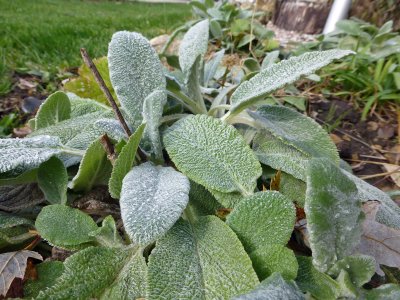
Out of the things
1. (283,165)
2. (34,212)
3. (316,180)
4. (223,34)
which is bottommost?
(223,34)

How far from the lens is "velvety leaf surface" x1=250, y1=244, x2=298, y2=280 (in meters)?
0.57

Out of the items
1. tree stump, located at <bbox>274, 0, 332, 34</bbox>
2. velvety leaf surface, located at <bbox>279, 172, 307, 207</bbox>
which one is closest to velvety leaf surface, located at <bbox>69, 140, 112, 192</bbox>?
velvety leaf surface, located at <bbox>279, 172, 307, 207</bbox>

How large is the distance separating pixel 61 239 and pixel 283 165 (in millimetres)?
425

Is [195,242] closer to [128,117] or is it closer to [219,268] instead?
[219,268]

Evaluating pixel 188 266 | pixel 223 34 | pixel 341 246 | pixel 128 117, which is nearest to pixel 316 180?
pixel 341 246

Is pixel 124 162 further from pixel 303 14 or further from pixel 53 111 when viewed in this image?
pixel 303 14

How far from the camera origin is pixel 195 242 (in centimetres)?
65

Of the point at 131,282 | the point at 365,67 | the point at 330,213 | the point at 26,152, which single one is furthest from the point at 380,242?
the point at 365,67

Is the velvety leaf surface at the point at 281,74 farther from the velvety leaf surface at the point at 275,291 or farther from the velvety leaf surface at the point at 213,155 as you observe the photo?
the velvety leaf surface at the point at 275,291

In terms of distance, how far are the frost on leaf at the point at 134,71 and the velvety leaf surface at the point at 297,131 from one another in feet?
0.79

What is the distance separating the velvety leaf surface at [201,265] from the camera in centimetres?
56

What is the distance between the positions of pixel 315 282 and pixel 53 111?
2.35 feet

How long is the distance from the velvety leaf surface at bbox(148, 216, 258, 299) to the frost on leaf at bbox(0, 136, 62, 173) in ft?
0.89

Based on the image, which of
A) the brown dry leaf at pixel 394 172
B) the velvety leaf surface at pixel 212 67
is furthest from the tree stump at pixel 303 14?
the velvety leaf surface at pixel 212 67
